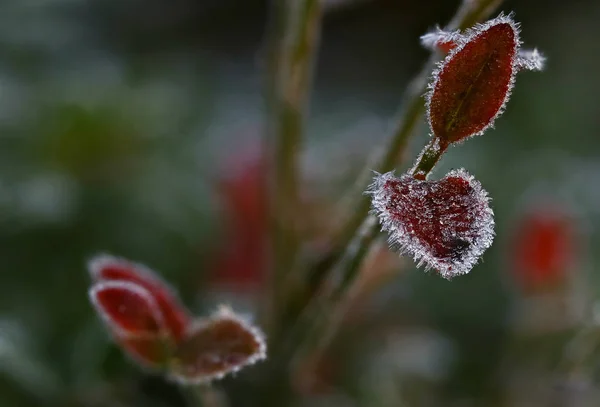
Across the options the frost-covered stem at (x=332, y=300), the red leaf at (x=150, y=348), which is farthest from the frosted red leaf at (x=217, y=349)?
the frost-covered stem at (x=332, y=300)

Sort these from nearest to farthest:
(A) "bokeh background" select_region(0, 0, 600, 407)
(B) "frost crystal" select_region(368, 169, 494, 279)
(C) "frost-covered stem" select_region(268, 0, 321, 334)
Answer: (B) "frost crystal" select_region(368, 169, 494, 279), (C) "frost-covered stem" select_region(268, 0, 321, 334), (A) "bokeh background" select_region(0, 0, 600, 407)

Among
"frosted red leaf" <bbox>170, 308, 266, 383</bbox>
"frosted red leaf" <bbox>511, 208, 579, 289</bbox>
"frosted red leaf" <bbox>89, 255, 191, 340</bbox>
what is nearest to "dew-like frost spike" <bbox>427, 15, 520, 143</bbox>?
"frosted red leaf" <bbox>170, 308, 266, 383</bbox>

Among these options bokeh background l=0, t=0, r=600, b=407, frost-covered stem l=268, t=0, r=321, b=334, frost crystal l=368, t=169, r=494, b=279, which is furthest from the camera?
bokeh background l=0, t=0, r=600, b=407

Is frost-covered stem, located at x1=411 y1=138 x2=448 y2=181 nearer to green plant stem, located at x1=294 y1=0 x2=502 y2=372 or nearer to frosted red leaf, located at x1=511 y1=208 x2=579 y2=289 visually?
green plant stem, located at x1=294 y1=0 x2=502 y2=372

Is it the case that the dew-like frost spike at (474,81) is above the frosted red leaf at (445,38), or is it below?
below

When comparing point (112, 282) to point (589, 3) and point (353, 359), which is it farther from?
point (589, 3)

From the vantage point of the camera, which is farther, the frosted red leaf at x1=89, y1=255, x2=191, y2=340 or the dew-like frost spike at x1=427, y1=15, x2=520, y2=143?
the frosted red leaf at x1=89, y1=255, x2=191, y2=340

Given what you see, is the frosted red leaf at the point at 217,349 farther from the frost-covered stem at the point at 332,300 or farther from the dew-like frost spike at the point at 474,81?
the dew-like frost spike at the point at 474,81
